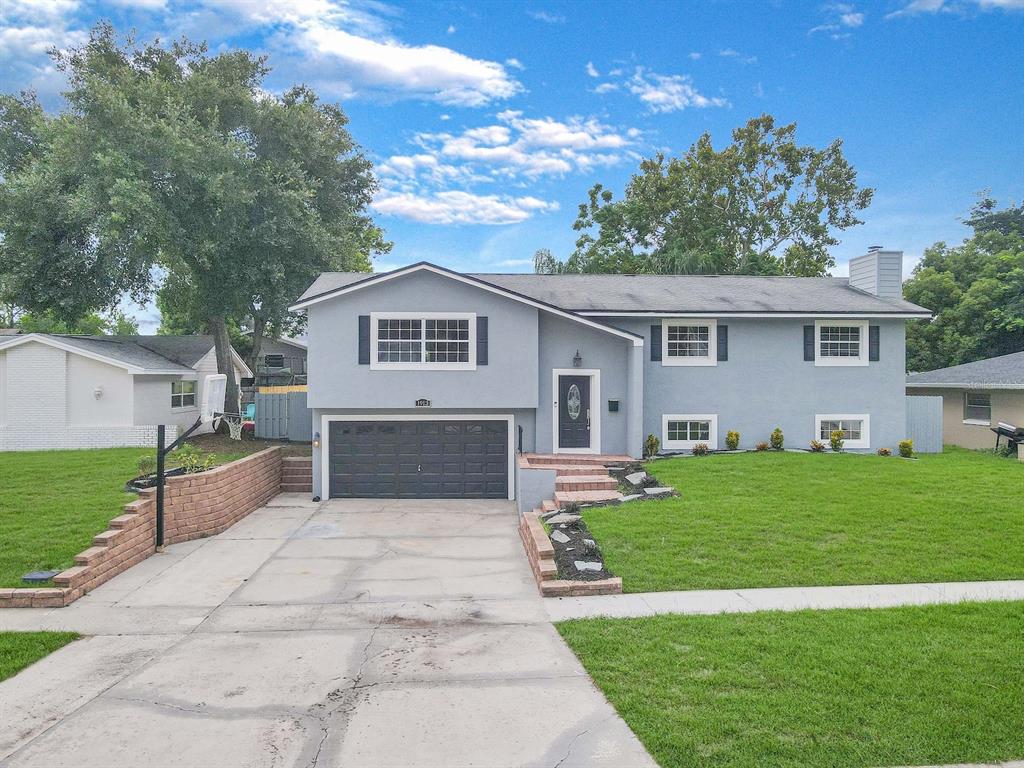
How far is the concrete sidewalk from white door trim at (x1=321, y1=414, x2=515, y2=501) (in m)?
7.95

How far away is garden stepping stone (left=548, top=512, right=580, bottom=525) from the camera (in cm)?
1087

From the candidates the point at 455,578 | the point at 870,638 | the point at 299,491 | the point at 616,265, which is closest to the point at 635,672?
the point at 870,638

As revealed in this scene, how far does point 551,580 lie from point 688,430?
969 centimetres

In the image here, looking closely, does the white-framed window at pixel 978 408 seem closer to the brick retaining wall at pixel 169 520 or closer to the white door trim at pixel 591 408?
the white door trim at pixel 591 408

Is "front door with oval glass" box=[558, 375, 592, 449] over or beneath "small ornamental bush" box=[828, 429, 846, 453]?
over

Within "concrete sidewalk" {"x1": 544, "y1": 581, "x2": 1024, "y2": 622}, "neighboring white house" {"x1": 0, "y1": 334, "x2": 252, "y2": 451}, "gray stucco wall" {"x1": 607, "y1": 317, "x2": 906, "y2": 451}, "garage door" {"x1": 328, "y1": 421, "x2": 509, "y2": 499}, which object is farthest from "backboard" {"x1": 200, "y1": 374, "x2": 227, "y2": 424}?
"concrete sidewalk" {"x1": 544, "y1": 581, "x2": 1024, "y2": 622}

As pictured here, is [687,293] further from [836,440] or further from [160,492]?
[160,492]

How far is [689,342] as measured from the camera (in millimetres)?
17000

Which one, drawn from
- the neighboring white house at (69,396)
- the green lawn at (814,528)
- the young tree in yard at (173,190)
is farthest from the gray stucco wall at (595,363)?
the neighboring white house at (69,396)

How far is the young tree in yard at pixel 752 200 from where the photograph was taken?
34125 millimetres

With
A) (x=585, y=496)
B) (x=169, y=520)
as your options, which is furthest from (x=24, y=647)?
(x=585, y=496)

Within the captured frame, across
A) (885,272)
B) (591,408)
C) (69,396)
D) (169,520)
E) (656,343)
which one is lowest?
(169,520)

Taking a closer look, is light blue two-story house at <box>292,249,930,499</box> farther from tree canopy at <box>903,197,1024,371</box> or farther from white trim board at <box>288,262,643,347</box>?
tree canopy at <box>903,197,1024,371</box>

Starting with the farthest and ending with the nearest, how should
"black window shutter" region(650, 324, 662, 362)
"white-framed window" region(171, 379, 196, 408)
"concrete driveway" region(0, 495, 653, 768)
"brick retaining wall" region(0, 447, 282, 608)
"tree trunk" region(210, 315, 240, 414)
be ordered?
"tree trunk" region(210, 315, 240, 414)
"white-framed window" region(171, 379, 196, 408)
"black window shutter" region(650, 324, 662, 362)
"brick retaining wall" region(0, 447, 282, 608)
"concrete driveway" region(0, 495, 653, 768)
